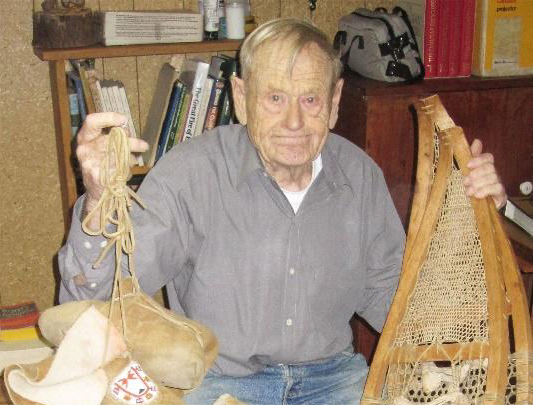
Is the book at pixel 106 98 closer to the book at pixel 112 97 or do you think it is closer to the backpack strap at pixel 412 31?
the book at pixel 112 97

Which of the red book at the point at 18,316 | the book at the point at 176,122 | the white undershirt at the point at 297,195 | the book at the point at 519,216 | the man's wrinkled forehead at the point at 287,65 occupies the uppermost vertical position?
the man's wrinkled forehead at the point at 287,65

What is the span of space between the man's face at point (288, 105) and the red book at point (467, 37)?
30.3 inches

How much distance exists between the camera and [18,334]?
2.11 meters

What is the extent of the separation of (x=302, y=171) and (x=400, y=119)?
1.80ft

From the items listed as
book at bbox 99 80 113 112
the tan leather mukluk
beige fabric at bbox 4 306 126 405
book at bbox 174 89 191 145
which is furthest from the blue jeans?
book at bbox 99 80 113 112

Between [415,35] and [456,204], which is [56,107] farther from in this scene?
[456,204]

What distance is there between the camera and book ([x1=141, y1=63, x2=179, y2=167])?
2.10 m

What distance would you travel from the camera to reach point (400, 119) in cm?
191

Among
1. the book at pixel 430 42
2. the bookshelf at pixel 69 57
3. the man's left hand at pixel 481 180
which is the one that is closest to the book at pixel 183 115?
the bookshelf at pixel 69 57

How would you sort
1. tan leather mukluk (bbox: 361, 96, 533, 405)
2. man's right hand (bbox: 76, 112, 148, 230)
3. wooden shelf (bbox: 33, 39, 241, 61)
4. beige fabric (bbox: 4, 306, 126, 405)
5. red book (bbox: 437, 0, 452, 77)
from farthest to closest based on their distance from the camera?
red book (bbox: 437, 0, 452, 77)
wooden shelf (bbox: 33, 39, 241, 61)
tan leather mukluk (bbox: 361, 96, 533, 405)
man's right hand (bbox: 76, 112, 148, 230)
beige fabric (bbox: 4, 306, 126, 405)

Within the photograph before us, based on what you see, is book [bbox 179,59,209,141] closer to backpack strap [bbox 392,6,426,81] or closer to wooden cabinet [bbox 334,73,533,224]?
wooden cabinet [bbox 334,73,533,224]

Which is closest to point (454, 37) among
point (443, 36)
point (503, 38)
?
point (443, 36)

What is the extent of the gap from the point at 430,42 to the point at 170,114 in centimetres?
80

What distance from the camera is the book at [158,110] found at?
210 centimetres
